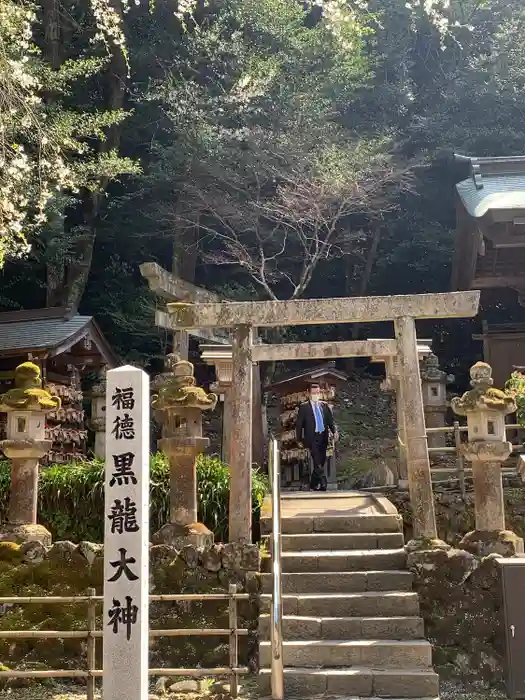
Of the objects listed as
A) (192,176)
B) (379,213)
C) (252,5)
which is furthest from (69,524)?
(252,5)

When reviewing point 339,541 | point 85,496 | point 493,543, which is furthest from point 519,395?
point 85,496

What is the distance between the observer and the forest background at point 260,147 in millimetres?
18141

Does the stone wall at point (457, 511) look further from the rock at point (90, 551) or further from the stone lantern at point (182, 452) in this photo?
the rock at point (90, 551)

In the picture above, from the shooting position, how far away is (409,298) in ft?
26.6

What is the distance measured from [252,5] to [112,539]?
19544 mm

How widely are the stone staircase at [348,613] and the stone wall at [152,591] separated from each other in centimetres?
35

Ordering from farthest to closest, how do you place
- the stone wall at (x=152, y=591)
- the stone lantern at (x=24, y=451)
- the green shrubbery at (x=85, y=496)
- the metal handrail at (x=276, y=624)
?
the green shrubbery at (x=85, y=496), the stone lantern at (x=24, y=451), the stone wall at (x=152, y=591), the metal handrail at (x=276, y=624)

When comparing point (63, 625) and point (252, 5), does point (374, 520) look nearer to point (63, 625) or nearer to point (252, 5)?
point (63, 625)

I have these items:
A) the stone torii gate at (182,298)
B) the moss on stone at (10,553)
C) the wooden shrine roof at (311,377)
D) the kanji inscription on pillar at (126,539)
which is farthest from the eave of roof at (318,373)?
the kanji inscription on pillar at (126,539)

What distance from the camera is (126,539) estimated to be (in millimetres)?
4484

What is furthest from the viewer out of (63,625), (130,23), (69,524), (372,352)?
(130,23)

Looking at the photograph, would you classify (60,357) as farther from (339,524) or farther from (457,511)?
(339,524)

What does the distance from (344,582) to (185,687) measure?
1846 mm

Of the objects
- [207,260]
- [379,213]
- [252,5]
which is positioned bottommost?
[207,260]
